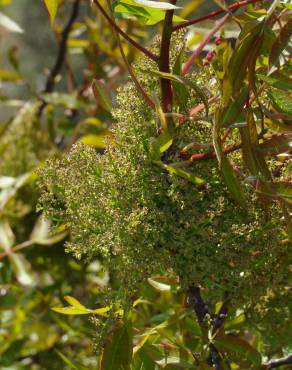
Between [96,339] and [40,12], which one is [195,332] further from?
[40,12]

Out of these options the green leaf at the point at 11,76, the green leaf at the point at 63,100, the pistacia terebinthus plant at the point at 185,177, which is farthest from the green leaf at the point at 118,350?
the green leaf at the point at 11,76

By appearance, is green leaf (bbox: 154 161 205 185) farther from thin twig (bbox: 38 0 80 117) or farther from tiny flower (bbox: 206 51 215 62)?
thin twig (bbox: 38 0 80 117)

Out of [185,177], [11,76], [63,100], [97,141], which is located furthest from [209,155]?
[11,76]

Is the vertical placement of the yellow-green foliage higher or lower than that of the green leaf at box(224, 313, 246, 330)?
higher

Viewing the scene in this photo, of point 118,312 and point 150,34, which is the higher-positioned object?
point 150,34

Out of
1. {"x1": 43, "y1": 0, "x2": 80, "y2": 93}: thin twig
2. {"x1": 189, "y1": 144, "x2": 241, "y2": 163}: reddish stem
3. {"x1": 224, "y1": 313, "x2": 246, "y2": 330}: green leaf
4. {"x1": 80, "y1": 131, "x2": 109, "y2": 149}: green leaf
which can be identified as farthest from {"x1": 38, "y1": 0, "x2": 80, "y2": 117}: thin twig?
{"x1": 189, "y1": 144, "x2": 241, "y2": 163}: reddish stem

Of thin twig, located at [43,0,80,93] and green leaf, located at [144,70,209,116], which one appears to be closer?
green leaf, located at [144,70,209,116]

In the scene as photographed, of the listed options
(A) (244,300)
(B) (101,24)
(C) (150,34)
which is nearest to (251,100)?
(A) (244,300)
